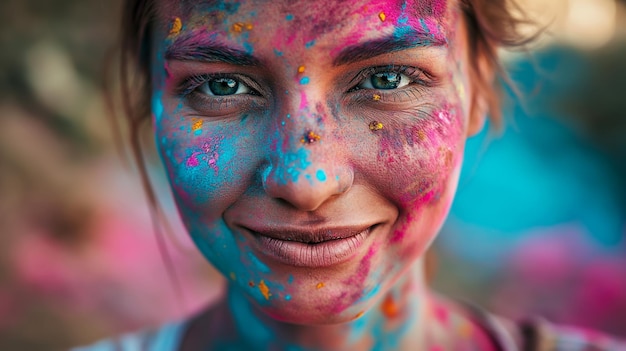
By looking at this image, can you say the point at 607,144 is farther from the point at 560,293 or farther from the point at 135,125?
the point at 135,125

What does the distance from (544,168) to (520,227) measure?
31cm

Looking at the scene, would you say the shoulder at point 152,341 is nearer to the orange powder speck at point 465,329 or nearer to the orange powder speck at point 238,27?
the orange powder speck at point 465,329

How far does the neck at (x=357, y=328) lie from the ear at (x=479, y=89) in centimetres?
35

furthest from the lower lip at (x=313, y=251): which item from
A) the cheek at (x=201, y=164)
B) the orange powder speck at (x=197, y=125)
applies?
the orange powder speck at (x=197, y=125)

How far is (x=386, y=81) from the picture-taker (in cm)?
107

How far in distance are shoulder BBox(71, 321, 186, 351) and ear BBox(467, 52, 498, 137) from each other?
866mm

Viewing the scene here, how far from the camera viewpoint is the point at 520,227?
292 cm

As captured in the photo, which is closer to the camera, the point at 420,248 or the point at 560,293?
the point at 420,248

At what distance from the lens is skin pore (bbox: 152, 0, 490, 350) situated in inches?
39.1

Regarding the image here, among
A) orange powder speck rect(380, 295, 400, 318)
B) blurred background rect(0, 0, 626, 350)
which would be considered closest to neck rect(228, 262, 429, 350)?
orange powder speck rect(380, 295, 400, 318)

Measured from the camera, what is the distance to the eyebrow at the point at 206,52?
1.02 meters

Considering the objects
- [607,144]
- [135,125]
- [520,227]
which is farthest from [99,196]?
[607,144]

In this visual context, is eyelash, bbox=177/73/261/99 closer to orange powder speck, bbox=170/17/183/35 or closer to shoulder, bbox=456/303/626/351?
orange powder speck, bbox=170/17/183/35

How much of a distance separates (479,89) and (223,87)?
56 centimetres
